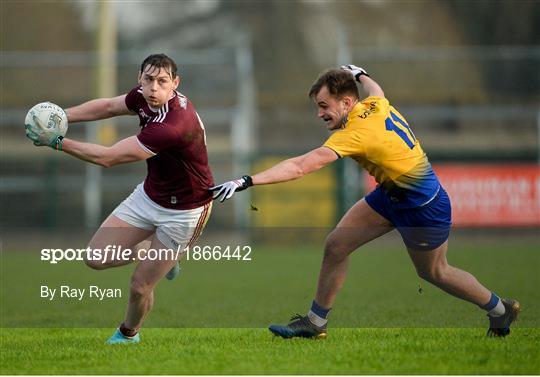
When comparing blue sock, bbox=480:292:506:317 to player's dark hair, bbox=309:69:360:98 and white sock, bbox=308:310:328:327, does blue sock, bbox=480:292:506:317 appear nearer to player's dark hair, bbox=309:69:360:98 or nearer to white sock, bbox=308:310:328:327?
white sock, bbox=308:310:328:327

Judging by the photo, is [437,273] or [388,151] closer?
[388,151]

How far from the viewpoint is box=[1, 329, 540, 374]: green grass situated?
21.1 feet

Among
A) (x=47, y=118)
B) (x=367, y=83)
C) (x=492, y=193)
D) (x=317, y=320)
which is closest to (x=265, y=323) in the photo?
(x=317, y=320)

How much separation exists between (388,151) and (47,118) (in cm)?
243

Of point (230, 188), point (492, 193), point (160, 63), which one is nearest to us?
point (230, 188)

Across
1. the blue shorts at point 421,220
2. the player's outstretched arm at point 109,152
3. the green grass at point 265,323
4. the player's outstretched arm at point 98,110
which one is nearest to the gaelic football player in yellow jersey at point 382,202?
the blue shorts at point 421,220

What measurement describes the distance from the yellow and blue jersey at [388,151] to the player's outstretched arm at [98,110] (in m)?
1.71

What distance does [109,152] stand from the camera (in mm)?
7023

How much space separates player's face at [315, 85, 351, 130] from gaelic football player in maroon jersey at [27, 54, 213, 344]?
3.02 ft

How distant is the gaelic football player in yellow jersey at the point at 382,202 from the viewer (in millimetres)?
7227

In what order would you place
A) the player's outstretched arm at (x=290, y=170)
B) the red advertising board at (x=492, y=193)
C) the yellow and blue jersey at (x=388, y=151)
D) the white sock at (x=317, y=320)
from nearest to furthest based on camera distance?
1. the player's outstretched arm at (x=290, y=170)
2. the yellow and blue jersey at (x=388, y=151)
3. the white sock at (x=317, y=320)
4. the red advertising board at (x=492, y=193)

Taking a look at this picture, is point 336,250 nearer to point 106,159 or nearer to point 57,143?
point 106,159

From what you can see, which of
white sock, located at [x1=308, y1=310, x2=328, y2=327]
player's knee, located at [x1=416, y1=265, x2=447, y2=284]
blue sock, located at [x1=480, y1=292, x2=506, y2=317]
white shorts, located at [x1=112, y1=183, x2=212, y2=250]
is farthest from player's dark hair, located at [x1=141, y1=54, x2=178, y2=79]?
blue sock, located at [x1=480, y1=292, x2=506, y2=317]

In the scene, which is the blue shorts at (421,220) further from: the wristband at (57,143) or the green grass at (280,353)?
the wristband at (57,143)
